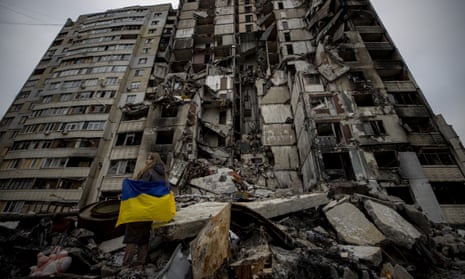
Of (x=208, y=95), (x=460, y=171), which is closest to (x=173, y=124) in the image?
(x=208, y=95)

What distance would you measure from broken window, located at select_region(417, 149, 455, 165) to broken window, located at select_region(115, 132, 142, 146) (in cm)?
2526

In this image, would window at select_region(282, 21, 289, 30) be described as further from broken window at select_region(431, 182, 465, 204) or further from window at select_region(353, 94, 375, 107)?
broken window at select_region(431, 182, 465, 204)

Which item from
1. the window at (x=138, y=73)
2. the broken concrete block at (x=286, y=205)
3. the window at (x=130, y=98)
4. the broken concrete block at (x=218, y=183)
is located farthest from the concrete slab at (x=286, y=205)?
the window at (x=138, y=73)

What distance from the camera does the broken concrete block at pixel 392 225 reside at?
426 centimetres

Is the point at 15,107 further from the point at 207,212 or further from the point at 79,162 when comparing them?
the point at 207,212

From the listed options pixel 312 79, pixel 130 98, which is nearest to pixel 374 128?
pixel 312 79

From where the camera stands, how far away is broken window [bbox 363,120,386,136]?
14656 millimetres

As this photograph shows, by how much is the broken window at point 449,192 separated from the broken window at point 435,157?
5.53 ft

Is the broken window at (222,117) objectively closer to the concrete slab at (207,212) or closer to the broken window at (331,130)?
the broken window at (331,130)

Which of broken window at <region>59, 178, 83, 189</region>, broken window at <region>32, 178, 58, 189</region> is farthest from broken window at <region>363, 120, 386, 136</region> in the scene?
broken window at <region>32, 178, 58, 189</region>

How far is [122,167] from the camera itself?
53.8ft

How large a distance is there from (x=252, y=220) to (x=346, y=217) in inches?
115

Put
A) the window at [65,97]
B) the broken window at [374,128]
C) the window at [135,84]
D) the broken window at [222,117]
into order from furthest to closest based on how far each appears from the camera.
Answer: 1. the window at [135,84]
2. the window at [65,97]
3. the broken window at [222,117]
4. the broken window at [374,128]

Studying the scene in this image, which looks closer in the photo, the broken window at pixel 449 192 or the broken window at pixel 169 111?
the broken window at pixel 449 192
